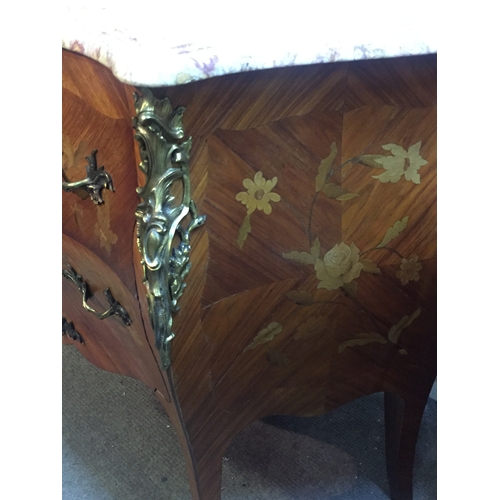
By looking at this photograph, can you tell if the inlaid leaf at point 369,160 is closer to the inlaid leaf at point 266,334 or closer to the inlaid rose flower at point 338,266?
the inlaid rose flower at point 338,266

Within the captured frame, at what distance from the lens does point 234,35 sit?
22.7 inches

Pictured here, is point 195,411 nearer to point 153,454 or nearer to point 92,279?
point 92,279

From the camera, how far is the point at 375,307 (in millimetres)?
829

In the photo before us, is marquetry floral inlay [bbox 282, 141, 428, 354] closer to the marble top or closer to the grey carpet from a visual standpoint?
the marble top

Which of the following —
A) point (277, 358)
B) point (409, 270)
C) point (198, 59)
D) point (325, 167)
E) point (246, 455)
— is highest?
point (198, 59)

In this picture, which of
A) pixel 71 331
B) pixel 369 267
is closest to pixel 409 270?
pixel 369 267

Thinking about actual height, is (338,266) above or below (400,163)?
below

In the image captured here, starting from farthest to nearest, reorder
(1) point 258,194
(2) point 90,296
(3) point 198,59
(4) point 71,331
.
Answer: (4) point 71,331 < (2) point 90,296 < (1) point 258,194 < (3) point 198,59

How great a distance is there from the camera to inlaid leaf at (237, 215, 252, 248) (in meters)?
0.71

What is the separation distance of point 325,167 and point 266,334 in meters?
0.21

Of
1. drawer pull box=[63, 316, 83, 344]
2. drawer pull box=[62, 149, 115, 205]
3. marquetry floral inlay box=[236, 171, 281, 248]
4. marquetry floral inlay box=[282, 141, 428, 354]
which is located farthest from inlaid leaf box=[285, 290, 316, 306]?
drawer pull box=[63, 316, 83, 344]

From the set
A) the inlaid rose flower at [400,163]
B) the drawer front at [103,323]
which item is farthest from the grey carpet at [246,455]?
the inlaid rose flower at [400,163]

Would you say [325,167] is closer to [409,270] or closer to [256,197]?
[256,197]

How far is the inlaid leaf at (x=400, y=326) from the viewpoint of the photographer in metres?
0.86
